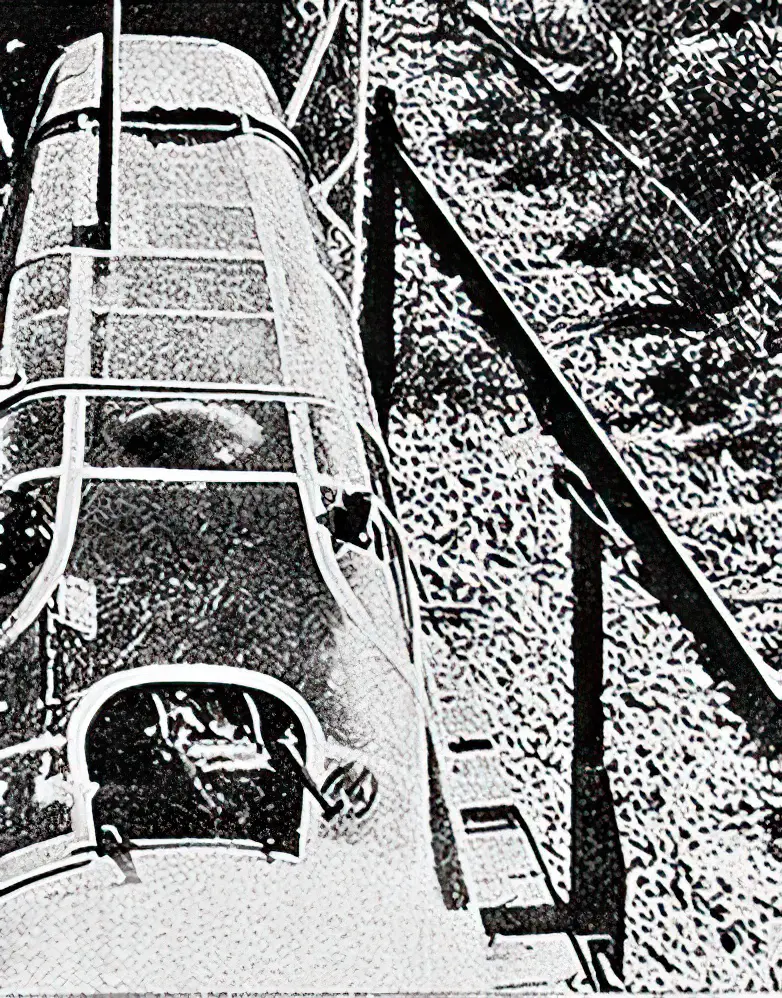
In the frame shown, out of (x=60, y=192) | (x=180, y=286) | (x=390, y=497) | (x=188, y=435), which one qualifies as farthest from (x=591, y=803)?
(x=60, y=192)

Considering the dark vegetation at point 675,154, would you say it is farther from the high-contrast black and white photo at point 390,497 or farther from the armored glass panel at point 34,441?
the armored glass panel at point 34,441

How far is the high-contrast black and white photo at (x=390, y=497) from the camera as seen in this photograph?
1.09m

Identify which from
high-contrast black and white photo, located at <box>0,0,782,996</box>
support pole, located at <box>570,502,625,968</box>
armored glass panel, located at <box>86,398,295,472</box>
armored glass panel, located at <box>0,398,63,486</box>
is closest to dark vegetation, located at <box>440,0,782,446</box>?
high-contrast black and white photo, located at <box>0,0,782,996</box>

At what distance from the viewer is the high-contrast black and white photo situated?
1.09m

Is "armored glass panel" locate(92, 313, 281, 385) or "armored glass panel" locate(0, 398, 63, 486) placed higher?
"armored glass panel" locate(92, 313, 281, 385)

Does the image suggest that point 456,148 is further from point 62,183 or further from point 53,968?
point 53,968

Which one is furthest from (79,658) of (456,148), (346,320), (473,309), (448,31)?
(448,31)

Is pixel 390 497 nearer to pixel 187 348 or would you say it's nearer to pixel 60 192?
pixel 187 348

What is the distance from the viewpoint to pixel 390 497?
1141mm

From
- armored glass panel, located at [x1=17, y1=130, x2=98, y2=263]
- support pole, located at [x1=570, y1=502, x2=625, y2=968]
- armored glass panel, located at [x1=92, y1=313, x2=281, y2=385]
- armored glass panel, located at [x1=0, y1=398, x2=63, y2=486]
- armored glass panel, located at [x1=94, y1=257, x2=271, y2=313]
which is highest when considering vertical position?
armored glass panel, located at [x1=17, y1=130, x2=98, y2=263]

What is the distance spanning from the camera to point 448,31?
3.78ft

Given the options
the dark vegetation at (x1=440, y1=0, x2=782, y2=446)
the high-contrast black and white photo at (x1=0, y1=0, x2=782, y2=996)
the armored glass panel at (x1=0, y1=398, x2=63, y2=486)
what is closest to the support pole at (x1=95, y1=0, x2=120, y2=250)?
the high-contrast black and white photo at (x1=0, y1=0, x2=782, y2=996)

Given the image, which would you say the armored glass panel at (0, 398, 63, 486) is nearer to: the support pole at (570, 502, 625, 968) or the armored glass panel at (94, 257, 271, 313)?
the armored glass panel at (94, 257, 271, 313)

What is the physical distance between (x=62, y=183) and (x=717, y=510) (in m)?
0.83
